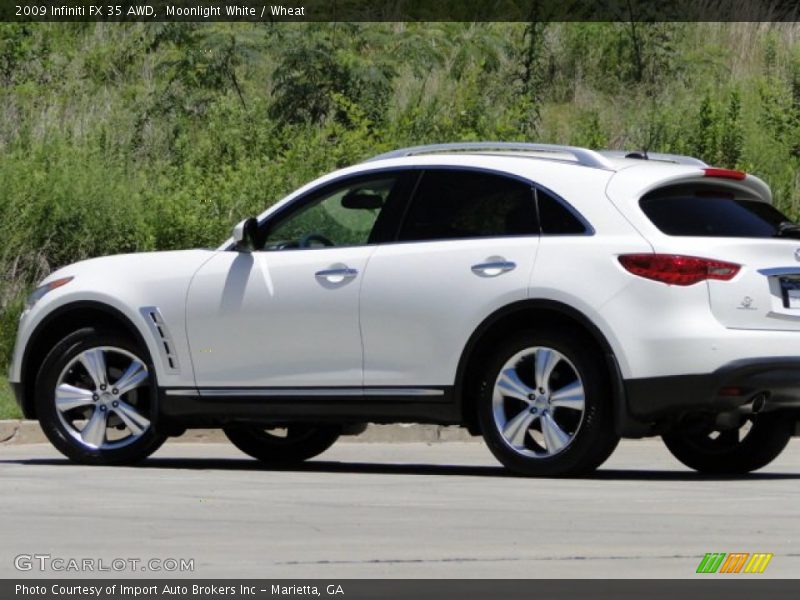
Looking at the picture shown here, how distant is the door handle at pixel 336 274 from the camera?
1125cm

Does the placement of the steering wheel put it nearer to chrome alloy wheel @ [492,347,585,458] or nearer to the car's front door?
the car's front door

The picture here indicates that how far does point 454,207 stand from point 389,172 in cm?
51

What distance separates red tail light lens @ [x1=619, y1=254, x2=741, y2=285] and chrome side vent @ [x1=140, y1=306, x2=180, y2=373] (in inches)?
115

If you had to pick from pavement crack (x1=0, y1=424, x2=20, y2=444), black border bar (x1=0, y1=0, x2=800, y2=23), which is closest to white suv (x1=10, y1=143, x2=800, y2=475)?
pavement crack (x1=0, y1=424, x2=20, y2=444)

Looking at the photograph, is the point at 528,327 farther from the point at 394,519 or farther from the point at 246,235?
the point at 394,519

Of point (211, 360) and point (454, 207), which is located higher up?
point (454, 207)

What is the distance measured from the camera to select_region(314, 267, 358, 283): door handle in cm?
1125

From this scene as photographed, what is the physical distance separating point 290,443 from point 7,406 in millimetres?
4089

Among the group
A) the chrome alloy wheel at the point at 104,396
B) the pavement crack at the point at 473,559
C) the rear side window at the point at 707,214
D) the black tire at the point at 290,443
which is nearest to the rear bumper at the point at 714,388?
the rear side window at the point at 707,214

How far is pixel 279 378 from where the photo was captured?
452 inches

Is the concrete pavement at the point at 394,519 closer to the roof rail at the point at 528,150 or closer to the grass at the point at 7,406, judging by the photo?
the roof rail at the point at 528,150
